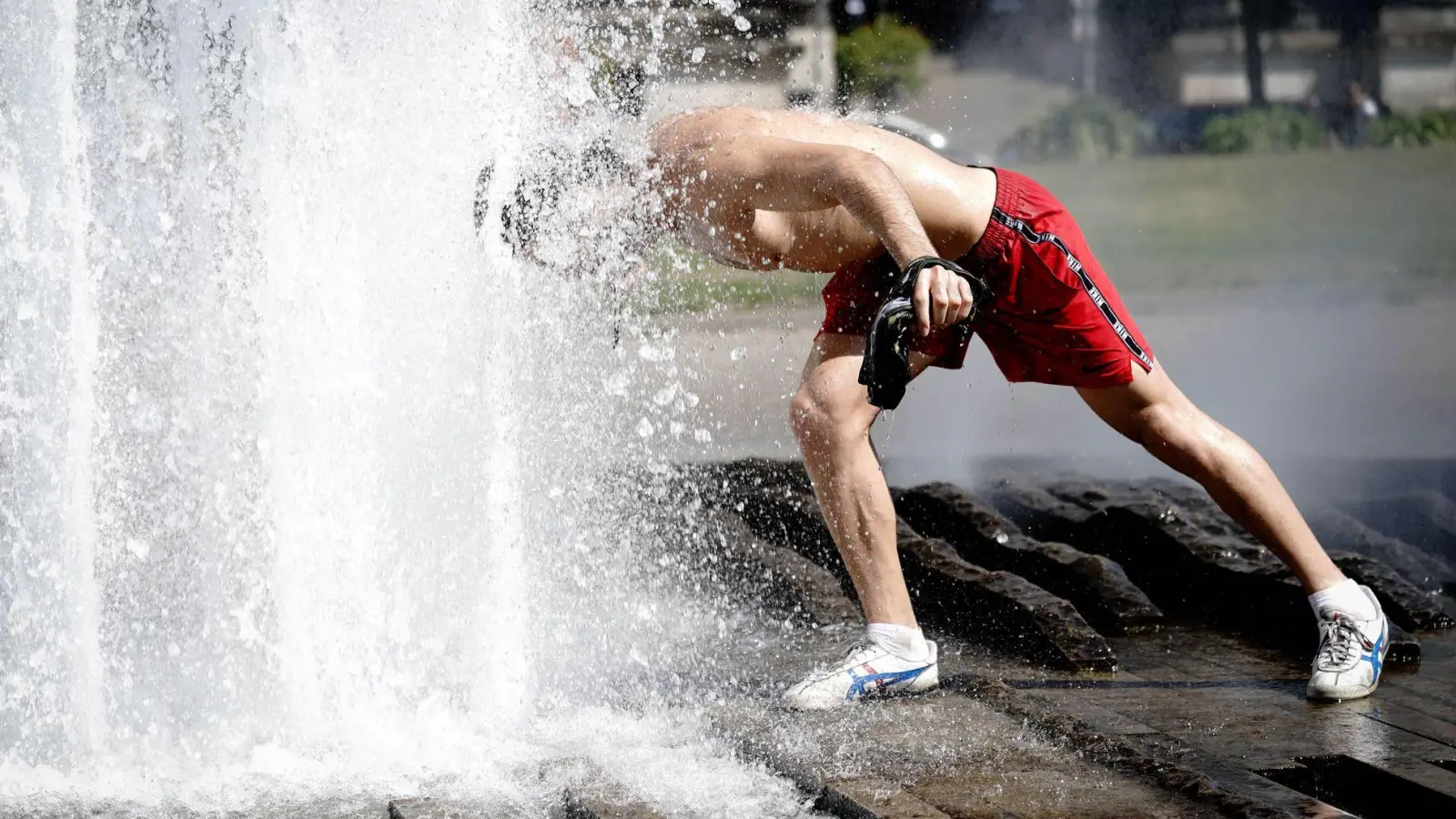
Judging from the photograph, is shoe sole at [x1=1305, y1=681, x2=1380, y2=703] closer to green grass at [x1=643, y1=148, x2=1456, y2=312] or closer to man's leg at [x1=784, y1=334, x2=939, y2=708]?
man's leg at [x1=784, y1=334, x2=939, y2=708]

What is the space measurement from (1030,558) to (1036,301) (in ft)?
4.13

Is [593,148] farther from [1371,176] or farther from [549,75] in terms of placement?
[1371,176]

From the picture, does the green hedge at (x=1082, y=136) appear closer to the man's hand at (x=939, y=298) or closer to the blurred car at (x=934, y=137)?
the blurred car at (x=934, y=137)

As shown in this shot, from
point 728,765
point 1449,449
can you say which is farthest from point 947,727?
point 1449,449

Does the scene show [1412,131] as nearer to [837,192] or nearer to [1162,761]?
[837,192]

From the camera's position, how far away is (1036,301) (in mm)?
3551

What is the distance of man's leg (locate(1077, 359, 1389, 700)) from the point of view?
3600mm

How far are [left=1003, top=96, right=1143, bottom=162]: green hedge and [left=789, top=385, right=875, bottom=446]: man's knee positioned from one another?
1841 centimetres

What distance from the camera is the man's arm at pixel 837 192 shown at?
9.45 feet

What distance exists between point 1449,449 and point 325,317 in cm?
486

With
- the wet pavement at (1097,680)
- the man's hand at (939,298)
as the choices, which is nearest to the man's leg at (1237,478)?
the wet pavement at (1097,680)

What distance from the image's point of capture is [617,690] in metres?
3.62

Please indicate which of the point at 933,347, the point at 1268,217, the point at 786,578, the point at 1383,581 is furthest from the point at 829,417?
the point at 1268,217

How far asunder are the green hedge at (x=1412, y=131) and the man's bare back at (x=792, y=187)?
19336 mm
